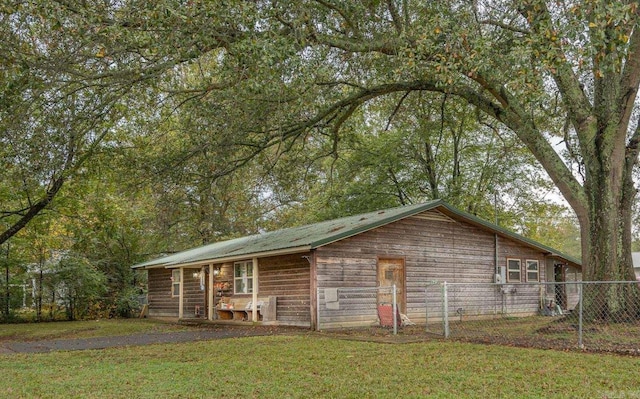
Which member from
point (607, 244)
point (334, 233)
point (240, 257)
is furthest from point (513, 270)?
point (240, 257)

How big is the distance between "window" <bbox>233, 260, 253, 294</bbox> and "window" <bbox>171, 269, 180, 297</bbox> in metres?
5.19

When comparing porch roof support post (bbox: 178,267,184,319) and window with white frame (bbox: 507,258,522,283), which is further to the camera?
porch roof support post (bbox: 178,267,184,319)

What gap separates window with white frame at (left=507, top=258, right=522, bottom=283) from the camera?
796 inches

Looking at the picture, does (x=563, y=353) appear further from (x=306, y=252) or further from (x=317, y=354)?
(x=306, y=252)

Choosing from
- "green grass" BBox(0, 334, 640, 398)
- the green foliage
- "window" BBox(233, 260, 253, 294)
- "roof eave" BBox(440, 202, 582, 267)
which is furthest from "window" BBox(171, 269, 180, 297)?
"green grass" BBox(0, 334, 640, 398)

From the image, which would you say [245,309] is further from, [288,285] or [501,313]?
[501,313]

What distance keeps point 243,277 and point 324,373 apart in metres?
11.4

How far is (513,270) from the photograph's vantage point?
20.4m

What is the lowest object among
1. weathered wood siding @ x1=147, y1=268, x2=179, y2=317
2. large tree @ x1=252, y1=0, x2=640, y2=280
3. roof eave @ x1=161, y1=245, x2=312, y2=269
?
weathered wood siding @ x1=147, y1=268, x2=179, y2=317

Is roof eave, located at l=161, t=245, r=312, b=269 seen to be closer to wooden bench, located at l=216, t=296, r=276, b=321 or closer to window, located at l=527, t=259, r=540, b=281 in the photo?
wooden bench, located at l=216, t=296, r=276, b=321

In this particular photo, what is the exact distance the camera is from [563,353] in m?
9.12

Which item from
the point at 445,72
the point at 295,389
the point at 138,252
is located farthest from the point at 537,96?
the point at 138,252

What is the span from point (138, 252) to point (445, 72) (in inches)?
883

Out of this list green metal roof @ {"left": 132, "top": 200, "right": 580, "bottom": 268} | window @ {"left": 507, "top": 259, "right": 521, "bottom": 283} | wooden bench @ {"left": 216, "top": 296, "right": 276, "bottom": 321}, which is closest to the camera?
green metal roof @ {"left": 132, "top": 200, "right": 580, "bottom": 268}
